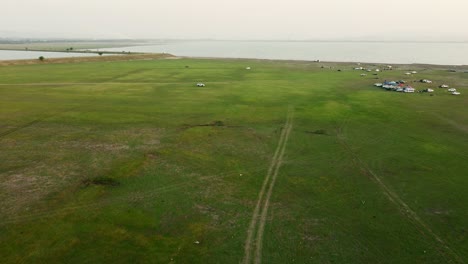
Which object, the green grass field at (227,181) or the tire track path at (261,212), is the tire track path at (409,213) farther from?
the tire track path at (261,212)

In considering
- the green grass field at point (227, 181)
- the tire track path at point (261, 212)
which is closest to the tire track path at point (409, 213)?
the green grass field at point (227, 181)

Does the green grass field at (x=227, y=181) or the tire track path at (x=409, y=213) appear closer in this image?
the tire track path at (x=409, y=213)

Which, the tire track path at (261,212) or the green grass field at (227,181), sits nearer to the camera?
the tire track path at (261,212)

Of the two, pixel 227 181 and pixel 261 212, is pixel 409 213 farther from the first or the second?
pixel 227 181

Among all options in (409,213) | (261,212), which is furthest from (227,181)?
(409,213)

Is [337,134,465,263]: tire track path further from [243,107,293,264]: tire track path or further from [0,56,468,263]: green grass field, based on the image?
[243,107,293,264]: tire track path

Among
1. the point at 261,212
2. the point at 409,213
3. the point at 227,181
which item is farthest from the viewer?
the point at 227,181

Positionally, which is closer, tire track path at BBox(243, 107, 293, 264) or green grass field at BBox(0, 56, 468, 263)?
tire track path at BBox(243, 107, 293, 264)

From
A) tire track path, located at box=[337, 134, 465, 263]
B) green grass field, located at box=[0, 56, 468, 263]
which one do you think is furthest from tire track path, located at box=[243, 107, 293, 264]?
tire track path, located at box=[337, 134, 465, 263]

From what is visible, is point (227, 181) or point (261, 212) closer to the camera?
point (261, 212)
